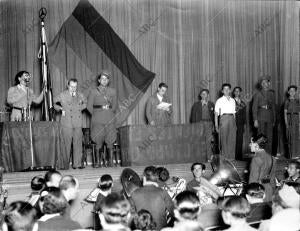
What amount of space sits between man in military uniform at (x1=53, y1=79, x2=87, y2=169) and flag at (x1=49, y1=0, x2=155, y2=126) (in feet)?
6.76

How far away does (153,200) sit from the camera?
4301mm

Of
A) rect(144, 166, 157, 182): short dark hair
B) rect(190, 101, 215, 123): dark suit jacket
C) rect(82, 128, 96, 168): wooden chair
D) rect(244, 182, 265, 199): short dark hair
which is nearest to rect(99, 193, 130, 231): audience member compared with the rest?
rect(144, 166, 157, 182): short dark hair

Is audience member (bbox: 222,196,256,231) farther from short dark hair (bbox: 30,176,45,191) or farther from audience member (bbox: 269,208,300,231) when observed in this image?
short dark hair (bbox: 30,176,45,191)

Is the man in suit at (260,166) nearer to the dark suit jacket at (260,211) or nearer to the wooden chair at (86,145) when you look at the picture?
the dark suit jacket at (260,211)

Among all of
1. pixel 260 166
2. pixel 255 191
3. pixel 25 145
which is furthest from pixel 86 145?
pixel 255 191

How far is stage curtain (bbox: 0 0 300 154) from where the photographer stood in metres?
11.0

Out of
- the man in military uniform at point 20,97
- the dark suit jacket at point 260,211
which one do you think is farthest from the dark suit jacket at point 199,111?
the dark suit jacket at point 260,211

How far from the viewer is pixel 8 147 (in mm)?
7348

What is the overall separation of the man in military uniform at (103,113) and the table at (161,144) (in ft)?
0.82

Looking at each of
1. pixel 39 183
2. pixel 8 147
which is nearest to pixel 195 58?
pixel 8 147

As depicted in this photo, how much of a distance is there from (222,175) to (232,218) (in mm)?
2801

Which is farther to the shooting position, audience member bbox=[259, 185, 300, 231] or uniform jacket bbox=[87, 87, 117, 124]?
uniform jacket bbox=[87, 87, 117, 124]

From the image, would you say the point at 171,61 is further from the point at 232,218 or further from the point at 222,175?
the point at 232,218

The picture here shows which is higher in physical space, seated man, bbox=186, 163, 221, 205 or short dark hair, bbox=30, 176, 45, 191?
short dark hair, bbox=30, 176, 45, 191
